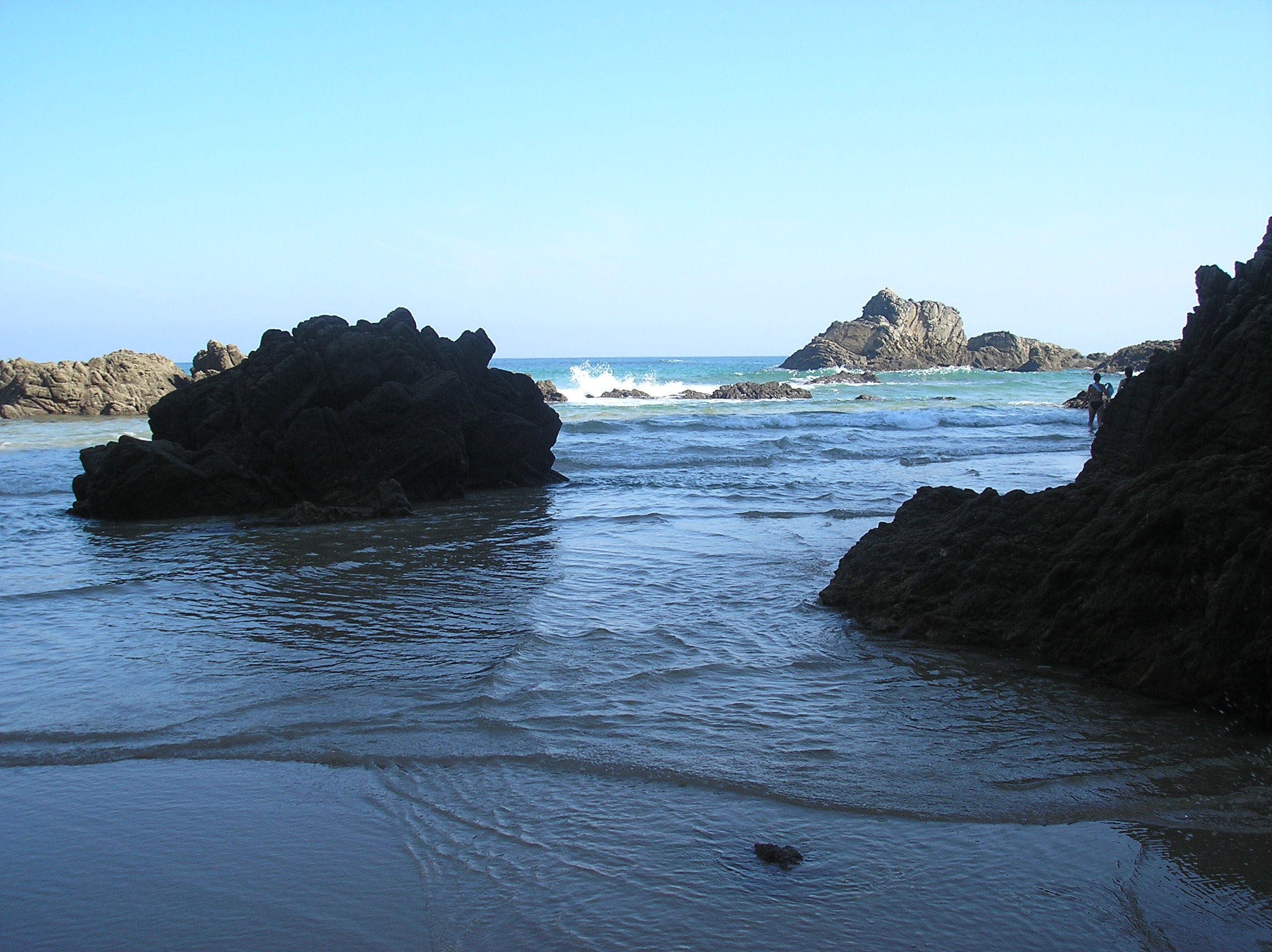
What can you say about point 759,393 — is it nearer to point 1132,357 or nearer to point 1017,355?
point 1132,357

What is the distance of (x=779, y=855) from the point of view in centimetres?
352

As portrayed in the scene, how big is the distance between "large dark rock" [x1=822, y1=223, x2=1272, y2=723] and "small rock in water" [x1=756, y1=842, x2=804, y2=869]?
2.88 meters

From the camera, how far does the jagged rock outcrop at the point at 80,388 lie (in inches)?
1494

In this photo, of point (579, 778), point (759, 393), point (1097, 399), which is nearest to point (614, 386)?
point (759, 393)

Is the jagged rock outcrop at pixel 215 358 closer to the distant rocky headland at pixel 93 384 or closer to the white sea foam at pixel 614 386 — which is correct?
the distant rocky headland at pixel 93 384

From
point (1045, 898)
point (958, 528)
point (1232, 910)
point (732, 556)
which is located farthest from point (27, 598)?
point (1232, 910)

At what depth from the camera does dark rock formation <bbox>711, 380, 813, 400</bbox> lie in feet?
170

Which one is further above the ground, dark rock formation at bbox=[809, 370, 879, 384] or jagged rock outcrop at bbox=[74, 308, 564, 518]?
dark rock formation at bbox=[809, 370, 879, 384]

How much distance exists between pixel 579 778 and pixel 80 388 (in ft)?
138

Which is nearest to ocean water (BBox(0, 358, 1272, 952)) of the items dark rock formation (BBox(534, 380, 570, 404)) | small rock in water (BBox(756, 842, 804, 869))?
small rock in water (BBox(756, 842, 804, 869))

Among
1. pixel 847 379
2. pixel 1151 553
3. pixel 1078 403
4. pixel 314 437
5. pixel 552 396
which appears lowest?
pixel 1151 553

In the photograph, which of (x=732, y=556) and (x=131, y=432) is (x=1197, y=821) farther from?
(x=131, y=432)

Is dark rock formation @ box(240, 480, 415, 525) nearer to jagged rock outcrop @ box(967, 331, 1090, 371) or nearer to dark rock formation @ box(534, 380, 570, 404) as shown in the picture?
dark rock formation @ box(534, 380, 570, 404)

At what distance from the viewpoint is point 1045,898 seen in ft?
10.7
